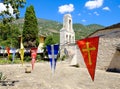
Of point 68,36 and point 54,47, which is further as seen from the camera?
point 68,36

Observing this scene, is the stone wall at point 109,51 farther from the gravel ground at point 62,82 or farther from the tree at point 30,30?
the tree at point 30,30

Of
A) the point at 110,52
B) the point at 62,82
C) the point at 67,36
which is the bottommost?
the point at 62,82

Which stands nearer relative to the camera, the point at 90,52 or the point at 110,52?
the point at 90,52

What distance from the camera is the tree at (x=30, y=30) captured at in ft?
169

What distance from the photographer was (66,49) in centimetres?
Answer: 4597

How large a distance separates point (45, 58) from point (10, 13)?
1431 inches

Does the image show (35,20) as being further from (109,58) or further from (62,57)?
(109,58)

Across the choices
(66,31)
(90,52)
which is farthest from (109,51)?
Result: (66,31)

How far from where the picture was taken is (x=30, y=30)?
5156cm

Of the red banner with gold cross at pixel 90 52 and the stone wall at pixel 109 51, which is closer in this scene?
the red banner with gold cross at pixel 90 52

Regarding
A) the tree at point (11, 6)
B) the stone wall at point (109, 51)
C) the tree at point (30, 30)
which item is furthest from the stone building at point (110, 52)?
the tree at point (30, 30)

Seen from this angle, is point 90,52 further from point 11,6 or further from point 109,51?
point 109,51

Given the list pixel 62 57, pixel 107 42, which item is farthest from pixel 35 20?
pixel 107 42

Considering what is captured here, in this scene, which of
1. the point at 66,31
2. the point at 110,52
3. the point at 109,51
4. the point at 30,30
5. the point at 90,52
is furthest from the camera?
the point at 30,30
